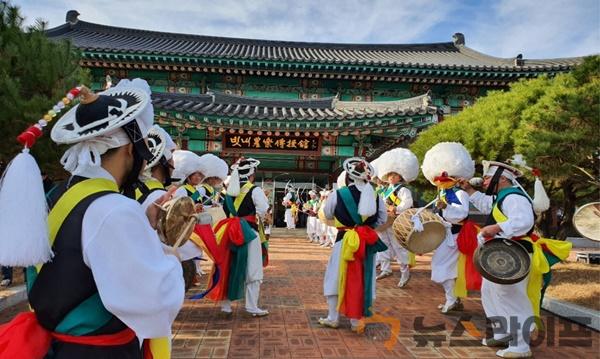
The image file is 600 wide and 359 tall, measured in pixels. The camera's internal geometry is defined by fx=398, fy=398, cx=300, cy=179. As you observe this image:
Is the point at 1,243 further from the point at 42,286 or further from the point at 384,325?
the point at 384,325

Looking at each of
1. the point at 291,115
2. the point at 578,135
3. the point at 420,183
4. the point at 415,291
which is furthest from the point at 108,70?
the point at 578,135

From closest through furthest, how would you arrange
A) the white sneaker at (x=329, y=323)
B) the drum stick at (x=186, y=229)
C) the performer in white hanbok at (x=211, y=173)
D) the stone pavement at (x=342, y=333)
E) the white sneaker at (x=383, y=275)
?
the drum stick at (x=186, y=229) → the stone pavement at (x=342, y=333) → the white sneaker at (x=329, y=323) → the performer in white hanbok at (x=211, y=173) → the white sneaker at (x=383, y=275)

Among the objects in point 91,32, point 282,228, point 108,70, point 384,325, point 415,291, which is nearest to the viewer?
point 384,325

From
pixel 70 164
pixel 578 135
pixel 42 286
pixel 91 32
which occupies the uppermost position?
pixel 91 32

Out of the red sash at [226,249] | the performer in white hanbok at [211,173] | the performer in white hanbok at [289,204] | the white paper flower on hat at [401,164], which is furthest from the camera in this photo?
the performer in white hanbok at [289,204]

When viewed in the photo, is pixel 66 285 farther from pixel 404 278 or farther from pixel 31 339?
pixel 404 278

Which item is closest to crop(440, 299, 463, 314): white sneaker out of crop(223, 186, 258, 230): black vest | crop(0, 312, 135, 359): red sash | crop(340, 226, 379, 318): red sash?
crop(340, 226, 379, 318): red sash

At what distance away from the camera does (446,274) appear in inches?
227

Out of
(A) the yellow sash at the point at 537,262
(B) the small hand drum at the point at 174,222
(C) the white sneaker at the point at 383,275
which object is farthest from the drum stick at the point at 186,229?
(C) the white sneaker at the point at 383,275

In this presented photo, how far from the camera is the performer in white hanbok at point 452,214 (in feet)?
18.1

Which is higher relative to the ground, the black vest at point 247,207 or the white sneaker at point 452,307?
the black vest at point 247,207

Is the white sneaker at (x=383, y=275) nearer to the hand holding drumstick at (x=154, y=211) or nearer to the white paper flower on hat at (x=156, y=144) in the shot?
the white paper flower on hat at (x=156, y=144)

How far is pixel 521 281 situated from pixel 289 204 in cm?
1178

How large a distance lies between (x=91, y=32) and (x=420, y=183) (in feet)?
64.5
